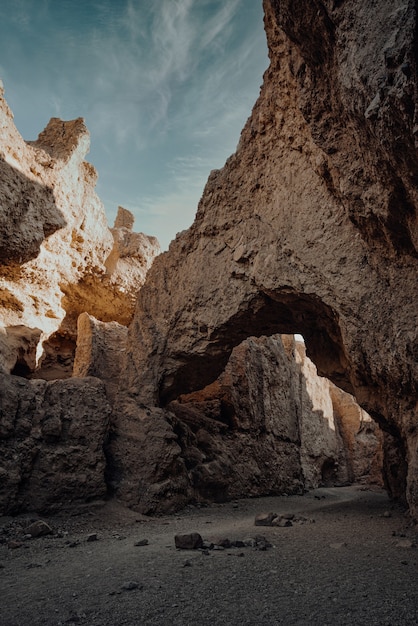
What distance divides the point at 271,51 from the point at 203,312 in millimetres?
3744

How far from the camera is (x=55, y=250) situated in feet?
31.3

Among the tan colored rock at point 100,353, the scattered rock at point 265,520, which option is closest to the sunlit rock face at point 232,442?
the tan colored rock at point 100,353

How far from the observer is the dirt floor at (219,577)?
6.26 ft

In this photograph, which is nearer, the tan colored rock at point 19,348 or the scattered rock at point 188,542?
the scattered rock at point 188,542

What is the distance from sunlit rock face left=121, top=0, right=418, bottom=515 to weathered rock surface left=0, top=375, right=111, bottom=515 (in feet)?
3.13

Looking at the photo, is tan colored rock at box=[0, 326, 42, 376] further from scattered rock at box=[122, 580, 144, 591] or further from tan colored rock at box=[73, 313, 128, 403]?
scattered rock at box=[122, 580, 144, 591]

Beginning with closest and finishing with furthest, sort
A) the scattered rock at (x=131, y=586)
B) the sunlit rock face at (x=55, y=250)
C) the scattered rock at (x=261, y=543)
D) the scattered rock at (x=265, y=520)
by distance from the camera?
the scattered rock at (x=131, y=586) < the scattered rock at (x=261, y=543) < the scattered rock at (x=265, y=520) < the sunlit rock face at (x=55, y=250)

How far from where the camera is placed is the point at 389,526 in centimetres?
405

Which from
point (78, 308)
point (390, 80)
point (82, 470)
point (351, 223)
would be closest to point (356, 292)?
point (351, 223)

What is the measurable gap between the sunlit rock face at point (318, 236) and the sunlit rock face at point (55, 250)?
115 inches

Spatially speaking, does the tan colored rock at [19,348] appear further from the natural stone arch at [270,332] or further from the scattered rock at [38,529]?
the scattered rock at [38,529]

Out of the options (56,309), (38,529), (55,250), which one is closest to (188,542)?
(38,529)

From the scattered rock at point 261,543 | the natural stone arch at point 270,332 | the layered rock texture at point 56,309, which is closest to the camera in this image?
the scattered rock at point 261,543

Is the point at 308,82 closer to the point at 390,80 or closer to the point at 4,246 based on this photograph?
the point at 390,80
